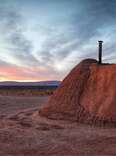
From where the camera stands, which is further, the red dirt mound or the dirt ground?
the red dirt mound

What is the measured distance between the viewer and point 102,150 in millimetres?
9086

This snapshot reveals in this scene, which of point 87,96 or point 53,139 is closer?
point 53,139

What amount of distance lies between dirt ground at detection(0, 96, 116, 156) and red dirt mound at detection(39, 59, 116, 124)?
493 mm

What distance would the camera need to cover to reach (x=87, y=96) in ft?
45.6

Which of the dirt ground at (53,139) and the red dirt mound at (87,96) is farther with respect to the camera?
the red dirt mound at (87,96)

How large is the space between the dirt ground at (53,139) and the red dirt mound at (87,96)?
0.49 metres

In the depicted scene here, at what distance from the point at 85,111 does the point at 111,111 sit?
1.27m

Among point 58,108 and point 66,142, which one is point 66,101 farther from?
point 66,142

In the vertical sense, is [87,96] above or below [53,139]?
above

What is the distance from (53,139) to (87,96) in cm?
388

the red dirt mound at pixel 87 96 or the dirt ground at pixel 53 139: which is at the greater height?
the red dirt mound at pixel 87 96

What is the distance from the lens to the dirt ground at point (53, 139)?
8938mm

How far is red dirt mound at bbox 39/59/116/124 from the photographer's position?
1291 cm

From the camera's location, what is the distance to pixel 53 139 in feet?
34.5
